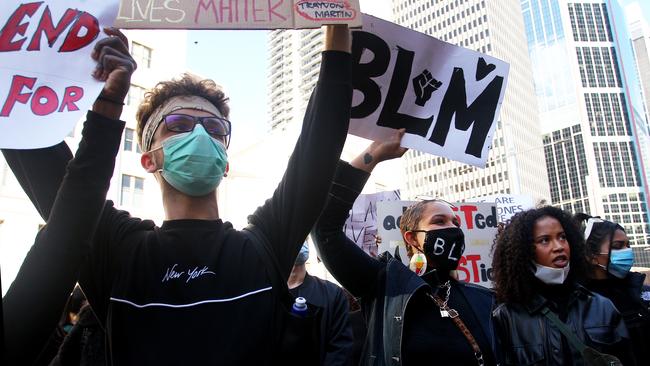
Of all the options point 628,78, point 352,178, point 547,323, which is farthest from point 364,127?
point 628,78

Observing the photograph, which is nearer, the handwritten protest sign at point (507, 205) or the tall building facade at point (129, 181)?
the handwritten protest sign at point (507, 205)

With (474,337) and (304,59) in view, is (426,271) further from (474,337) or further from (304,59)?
(304,59)

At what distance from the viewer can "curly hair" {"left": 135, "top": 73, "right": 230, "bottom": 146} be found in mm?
1800

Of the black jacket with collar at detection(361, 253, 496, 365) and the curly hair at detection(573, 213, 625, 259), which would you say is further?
the curly hair at detection(573, 213, 625, 259)

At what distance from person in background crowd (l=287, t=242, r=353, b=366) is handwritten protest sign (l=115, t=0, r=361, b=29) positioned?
2259 millimetres

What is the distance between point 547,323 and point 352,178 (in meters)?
1.58

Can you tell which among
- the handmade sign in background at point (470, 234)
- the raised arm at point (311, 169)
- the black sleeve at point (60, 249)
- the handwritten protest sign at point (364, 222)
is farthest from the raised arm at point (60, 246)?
the handwritten protest sign at point (364, 222)

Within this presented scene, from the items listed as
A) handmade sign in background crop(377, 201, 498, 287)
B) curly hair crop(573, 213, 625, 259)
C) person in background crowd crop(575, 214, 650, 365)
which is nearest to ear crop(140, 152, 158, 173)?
person in background crowd crop(575, 214, 650, 365)

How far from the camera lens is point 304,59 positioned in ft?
476

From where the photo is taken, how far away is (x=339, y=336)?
3.86 meters

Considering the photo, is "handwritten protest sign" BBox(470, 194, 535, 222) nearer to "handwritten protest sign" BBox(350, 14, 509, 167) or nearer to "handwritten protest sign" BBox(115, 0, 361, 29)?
"handwritten protest sign" BBox(350, 14, 509, 167)

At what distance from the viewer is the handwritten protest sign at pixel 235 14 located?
1.58 meters

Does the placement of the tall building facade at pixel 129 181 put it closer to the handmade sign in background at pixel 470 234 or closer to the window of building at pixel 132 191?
the window of building at pixel 132 191

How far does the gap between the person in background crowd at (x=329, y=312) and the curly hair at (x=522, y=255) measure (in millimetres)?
1225
